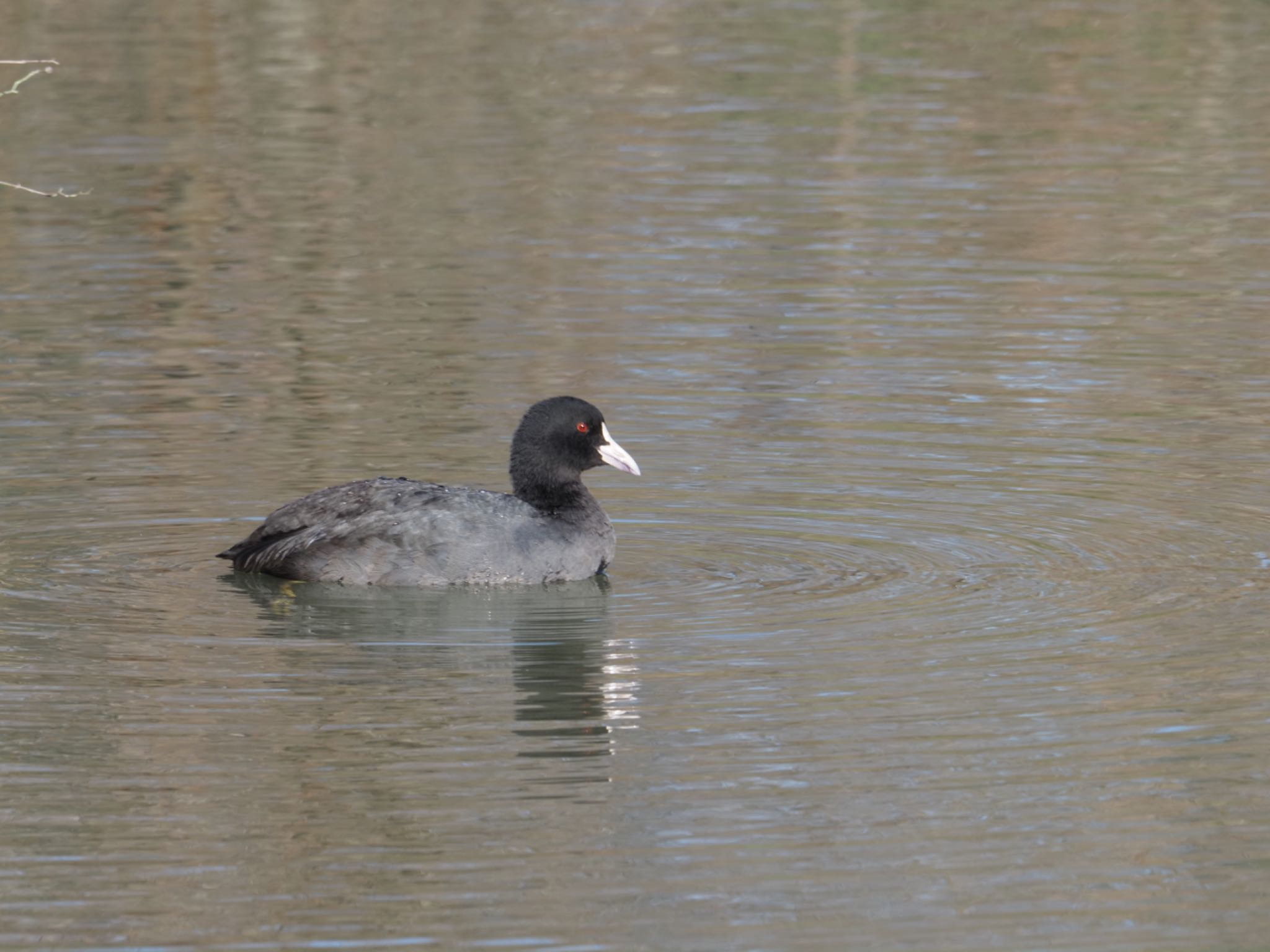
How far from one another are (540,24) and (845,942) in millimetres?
26617

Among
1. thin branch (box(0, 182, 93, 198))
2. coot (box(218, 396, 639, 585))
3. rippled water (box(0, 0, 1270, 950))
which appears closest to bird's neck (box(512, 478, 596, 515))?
coot (box(218, 396, 639, 585))

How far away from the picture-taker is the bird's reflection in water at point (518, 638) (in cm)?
1068

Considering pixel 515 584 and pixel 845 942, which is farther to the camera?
pixel 515 584

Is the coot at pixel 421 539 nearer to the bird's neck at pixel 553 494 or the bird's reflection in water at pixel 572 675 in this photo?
the bird's neck at pixel 553 494

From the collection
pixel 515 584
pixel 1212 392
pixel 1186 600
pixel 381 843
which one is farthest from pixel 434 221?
pixel 381 843

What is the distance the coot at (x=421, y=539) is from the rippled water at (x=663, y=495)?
6.8 inches

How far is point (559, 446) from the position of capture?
1363 centimetres

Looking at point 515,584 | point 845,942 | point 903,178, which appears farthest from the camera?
point 903,178

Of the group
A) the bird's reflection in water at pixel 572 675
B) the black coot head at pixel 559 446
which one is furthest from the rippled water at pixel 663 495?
the black coot head at pixel 559 446

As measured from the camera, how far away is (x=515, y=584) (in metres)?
13.2

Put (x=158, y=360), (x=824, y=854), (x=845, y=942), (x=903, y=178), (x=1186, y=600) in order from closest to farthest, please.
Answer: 1. (x=845, y=942)
2. (x=824, y=854)
3. (x=1186, y=600)
4. (x=158, y=360)
5. (x=903, y=178)

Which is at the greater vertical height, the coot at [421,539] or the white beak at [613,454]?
the white beak at [613,454]

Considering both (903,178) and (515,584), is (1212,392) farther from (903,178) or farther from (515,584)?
(903,178)

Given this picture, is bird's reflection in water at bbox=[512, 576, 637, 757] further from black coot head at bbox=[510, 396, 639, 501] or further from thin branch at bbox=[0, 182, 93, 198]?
thin branch at bbox=[0, 182, 93, 198]
